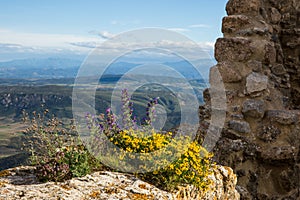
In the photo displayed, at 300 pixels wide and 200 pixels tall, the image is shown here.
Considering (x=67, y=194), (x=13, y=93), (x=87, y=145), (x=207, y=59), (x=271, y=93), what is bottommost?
(x=13, y=93)

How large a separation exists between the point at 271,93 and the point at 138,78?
2.82 metres

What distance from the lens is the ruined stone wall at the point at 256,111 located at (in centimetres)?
574

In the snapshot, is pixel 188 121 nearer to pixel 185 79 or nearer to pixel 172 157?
pixel 185 79

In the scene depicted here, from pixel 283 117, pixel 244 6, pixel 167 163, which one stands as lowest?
pixel 167 163

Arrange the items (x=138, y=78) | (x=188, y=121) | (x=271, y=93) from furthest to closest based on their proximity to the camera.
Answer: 1. (x=271, y=93)
2. (x=188, y=121)
3. (x=138, y=78)

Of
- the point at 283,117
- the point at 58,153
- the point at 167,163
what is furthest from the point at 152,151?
the point at 283,117

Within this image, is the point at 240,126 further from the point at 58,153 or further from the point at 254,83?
the point at 58,153

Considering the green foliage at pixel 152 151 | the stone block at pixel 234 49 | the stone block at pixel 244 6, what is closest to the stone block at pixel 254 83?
the stone block at pixel 234 49

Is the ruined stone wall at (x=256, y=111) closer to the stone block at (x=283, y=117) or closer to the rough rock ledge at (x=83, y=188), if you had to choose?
the stone block at (x=283, y=117)

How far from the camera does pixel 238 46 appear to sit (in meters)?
6.01

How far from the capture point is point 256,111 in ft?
19.0

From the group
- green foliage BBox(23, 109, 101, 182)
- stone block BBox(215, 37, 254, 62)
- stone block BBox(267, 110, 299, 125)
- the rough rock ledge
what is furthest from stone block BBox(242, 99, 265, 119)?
green foliage BBox(23, 109, 101, 182)

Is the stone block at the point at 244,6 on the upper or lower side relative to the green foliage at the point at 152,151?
upper

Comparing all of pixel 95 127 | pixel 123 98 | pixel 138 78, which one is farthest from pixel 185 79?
pixel 95 127
